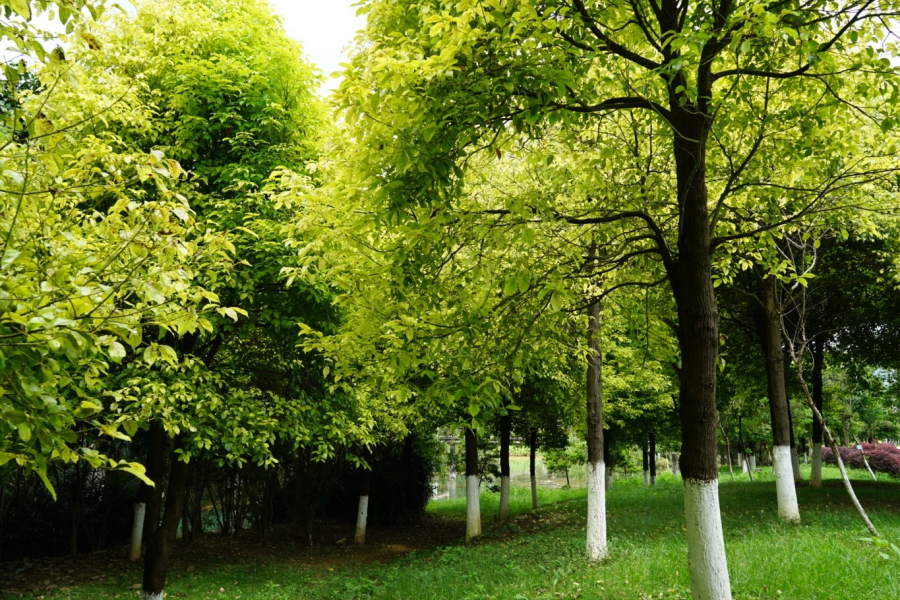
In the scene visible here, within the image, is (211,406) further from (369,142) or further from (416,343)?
(369,142)

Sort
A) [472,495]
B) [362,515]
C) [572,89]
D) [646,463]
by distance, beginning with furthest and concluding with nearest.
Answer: [646,463]
[362,515]
[472,495]
[572,89]

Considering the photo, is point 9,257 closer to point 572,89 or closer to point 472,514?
point 572,89

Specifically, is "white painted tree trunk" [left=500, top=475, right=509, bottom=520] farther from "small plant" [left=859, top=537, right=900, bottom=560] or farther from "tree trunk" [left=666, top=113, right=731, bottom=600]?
"tree trunk" [left=666, top=113, right=731, bottom=600]

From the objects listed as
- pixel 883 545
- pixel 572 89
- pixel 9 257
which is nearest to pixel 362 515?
pixel 883 545

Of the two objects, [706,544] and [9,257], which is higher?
[9,257]

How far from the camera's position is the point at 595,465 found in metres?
10.3

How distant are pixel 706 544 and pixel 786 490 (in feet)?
27.0

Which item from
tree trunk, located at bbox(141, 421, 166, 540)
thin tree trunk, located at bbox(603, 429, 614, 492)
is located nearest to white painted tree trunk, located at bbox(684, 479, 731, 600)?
tree trunk, located at bbox(141, 421, 166, 540)

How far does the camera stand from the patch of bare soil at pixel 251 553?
11.1m

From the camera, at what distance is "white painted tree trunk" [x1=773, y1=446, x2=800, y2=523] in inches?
427

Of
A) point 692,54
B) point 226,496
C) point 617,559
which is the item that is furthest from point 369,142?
point 226,496

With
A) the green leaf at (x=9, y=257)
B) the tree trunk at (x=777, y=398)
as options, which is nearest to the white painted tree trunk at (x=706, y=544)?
the green leaf at (x=9, y=257)

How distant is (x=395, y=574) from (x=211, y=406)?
570 centimetres

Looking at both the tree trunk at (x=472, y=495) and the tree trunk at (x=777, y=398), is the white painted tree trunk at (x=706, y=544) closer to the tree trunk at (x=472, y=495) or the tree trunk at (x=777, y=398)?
the tree trunk at (x=777, y=398)
